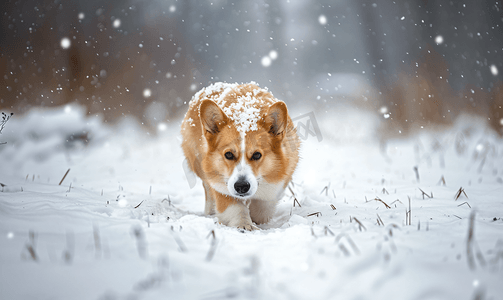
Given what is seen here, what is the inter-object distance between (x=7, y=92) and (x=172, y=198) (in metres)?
6.07

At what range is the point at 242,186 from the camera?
2482mm

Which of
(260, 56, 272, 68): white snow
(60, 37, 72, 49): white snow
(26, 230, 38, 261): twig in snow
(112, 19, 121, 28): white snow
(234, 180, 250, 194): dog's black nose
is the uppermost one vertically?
(112, 19, 121, 28): white snow

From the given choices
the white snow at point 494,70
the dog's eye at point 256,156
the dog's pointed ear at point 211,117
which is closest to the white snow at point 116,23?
the dog's pointed ear at point 211,117

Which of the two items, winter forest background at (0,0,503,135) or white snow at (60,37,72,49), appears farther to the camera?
white snow at (60,37,72,49)

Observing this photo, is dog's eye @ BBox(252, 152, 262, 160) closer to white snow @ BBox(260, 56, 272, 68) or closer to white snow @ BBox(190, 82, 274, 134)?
white snow @ BBox(190, 82, 274, 134)

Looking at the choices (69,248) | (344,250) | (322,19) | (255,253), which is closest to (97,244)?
(69,248)

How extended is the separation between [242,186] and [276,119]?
828mm

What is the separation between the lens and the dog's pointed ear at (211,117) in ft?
9.02

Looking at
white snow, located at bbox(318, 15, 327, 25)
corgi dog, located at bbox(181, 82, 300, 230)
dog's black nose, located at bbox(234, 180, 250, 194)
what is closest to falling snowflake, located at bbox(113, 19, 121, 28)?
white snow, located at bbox(318, 15, 327, 25)

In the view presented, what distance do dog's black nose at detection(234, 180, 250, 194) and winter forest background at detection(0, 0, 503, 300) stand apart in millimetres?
443

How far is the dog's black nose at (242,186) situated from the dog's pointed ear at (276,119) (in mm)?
708

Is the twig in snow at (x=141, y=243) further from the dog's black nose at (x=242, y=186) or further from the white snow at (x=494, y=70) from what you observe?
the white snow at (x=494, y=70)

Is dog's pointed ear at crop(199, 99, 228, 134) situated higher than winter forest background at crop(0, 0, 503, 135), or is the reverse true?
winter forest background at crop(0, 0, 503, 135)

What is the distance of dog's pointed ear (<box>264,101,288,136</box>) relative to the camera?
273cm
